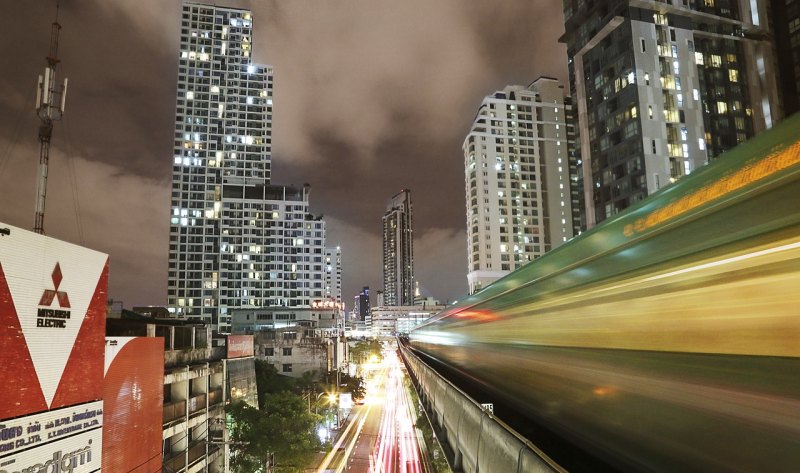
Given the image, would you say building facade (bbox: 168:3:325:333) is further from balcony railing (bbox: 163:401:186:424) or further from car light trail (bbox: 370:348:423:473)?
balcony railing (bbox: 163:401:186:424)

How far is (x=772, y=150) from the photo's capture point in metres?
2.50

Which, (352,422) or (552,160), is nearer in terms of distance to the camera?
(352,422)

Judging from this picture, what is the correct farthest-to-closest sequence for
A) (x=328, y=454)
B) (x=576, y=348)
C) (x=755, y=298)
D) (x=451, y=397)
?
1. (x=328, y=454)
2. (x=451, y=397)
3. (x=576, y=348)
4. (x=755, y=298)

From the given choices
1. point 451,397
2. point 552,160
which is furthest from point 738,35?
point 451,397

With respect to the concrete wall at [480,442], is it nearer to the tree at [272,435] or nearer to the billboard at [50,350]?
the billboard at [50,350]

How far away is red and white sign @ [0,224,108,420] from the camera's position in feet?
39.0

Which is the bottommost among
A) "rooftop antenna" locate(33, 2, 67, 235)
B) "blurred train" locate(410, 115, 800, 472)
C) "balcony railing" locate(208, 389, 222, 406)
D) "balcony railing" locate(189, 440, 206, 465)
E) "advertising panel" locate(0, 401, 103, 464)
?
"balcony railing" locate(189, 440, 206, 465)

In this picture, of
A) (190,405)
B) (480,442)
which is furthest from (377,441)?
(480,442)

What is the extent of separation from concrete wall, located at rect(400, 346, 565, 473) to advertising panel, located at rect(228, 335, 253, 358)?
22.0 m

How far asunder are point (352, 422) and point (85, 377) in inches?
1430

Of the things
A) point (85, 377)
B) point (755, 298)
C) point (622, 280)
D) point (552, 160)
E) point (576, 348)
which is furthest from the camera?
point (552, 160)

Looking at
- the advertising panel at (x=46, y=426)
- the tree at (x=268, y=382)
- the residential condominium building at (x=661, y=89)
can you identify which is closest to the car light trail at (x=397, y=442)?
the tree at (x=268, y=382)

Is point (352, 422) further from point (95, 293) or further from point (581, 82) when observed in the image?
point (581, 82)

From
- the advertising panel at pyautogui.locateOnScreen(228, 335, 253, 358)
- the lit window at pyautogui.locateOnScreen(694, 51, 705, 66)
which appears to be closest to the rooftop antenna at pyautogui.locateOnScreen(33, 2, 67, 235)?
the advertising panel at pyautogui.locateOnScreen(228, 335, 253, 358)
